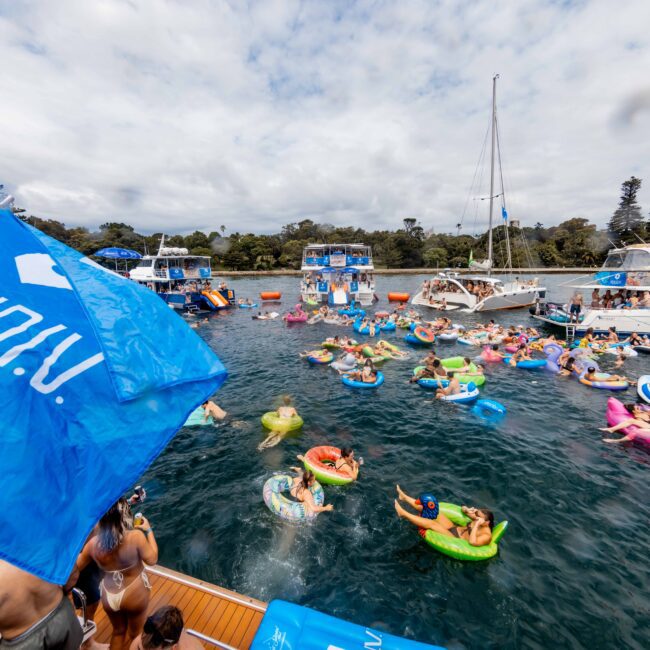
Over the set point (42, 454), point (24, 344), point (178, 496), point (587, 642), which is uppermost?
point (24, 344)

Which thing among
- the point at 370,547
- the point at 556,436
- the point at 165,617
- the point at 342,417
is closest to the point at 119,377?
the point at 165,617

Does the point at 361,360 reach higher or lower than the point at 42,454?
lower

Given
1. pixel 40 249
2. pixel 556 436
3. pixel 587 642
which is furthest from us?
pixel 556 436

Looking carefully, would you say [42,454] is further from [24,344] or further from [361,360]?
[361,360]

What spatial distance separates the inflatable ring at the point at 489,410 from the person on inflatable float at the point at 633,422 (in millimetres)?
2804

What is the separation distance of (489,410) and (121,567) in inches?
455

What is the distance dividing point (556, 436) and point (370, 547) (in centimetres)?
734

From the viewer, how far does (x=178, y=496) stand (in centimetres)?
794

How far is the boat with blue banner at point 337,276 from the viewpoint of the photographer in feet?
120

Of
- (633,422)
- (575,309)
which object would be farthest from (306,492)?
(575,309)

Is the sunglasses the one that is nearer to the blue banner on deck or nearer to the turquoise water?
the turquoise water

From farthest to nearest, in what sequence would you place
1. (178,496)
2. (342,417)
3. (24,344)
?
(342,417) < (178,496) < (24,344)

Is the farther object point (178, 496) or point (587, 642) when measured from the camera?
point (178, 496)

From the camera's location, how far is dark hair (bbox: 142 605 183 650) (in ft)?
10.2
